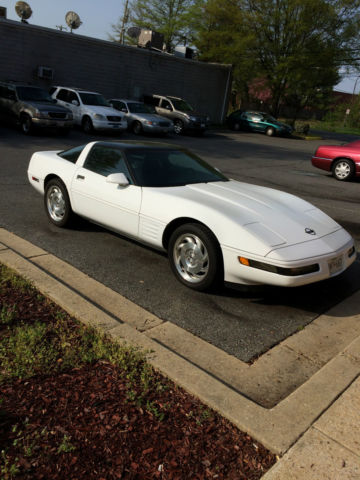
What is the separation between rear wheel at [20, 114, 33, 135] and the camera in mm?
15484

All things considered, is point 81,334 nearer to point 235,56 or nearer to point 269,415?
point 269,415

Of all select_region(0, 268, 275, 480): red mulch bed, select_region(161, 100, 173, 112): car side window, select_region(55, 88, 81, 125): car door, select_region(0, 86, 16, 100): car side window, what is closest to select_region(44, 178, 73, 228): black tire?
select_region(0, 268, 275, 480): red mulch bed

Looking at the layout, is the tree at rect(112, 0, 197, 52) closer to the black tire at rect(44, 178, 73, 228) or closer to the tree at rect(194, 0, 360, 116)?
the tree at rect(194, 0, 360, 116)

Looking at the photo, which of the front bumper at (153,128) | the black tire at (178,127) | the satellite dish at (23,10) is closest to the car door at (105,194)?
the front bumper at (153,128)

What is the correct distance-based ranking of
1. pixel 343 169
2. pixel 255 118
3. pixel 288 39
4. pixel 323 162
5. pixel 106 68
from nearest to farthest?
pixel 343 169 → pixel 323 162 → pixel 106 68 → pixel 255 118 → pixel 288 39

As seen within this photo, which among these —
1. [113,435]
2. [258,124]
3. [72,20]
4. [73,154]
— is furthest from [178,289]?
[258,124]

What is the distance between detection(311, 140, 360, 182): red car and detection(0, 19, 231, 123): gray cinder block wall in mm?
15483

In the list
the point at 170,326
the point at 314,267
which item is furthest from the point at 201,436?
the point at 314,267

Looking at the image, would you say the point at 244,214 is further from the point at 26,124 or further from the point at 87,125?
the point at 87,125

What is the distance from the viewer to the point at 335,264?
4133 millimetres

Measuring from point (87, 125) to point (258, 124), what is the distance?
48.2 feet

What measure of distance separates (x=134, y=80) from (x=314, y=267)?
965 inches

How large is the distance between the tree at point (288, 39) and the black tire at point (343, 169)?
20735 millimetres

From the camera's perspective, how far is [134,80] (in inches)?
1024
